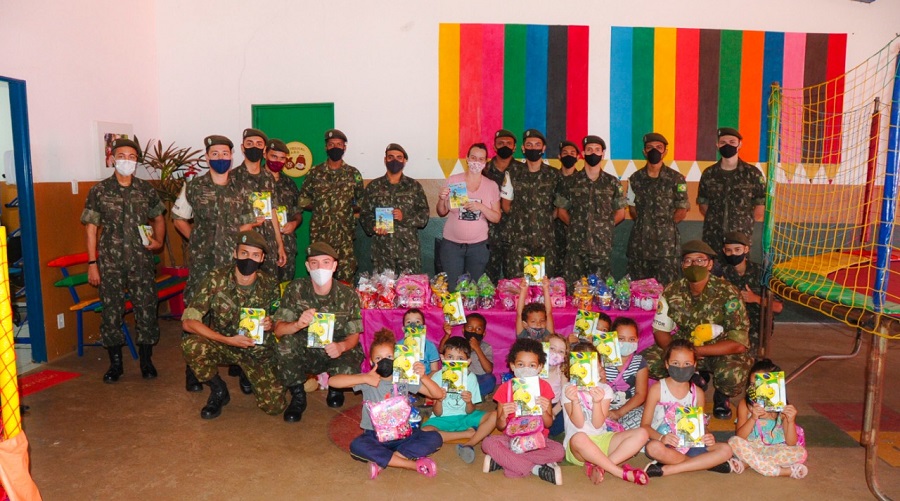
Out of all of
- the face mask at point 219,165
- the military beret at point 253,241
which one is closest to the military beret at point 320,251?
the military beret at point 253,241

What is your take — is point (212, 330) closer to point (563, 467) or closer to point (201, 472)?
point (201, 472)

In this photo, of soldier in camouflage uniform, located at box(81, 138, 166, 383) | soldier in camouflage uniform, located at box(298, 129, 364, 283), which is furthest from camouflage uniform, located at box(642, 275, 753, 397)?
soldier in camouflage uniform, located at box(81, 138, 166, 383)

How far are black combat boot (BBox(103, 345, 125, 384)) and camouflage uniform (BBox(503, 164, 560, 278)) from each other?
3.77 metres

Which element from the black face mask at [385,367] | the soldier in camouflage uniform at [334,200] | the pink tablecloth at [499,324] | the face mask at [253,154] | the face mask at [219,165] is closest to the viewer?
the black face mask at [385,367]

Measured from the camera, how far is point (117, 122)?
7688 millimetres

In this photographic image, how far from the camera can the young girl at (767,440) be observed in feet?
13.4

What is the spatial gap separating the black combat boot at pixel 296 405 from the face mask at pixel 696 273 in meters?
3.06

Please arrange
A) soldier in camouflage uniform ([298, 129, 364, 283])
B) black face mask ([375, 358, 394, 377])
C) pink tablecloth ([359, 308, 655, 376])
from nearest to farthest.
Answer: black face mask ([375, 358, 394, 377]) < pink tablecloth ([359, 308, 655, 376]) < soldier in camouflage uniform ([298, 129, 364, 283])

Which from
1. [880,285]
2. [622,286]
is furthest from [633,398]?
[880,285]

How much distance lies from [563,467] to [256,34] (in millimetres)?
6596

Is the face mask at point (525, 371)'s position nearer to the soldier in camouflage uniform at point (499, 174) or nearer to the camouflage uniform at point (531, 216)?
the camouflage uniform at point (531, 216)

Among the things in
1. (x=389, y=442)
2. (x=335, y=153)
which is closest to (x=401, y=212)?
(x=335, y=153)

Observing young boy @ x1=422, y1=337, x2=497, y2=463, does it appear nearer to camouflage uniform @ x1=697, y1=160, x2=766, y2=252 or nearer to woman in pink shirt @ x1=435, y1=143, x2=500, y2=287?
woman in pink shirt @ x1=435, y1=143, x2=500, y2=287

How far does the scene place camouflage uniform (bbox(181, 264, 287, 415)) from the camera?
504cm
